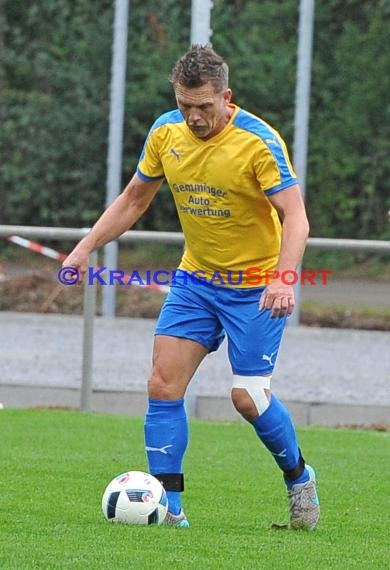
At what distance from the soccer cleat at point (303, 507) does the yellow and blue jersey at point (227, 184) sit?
3.14ft

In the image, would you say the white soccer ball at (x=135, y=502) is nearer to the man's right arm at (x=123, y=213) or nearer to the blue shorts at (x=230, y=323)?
the blue shorts at (x=230, y=323)

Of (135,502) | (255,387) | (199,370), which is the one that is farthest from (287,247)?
(199,370)

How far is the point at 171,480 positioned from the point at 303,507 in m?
0.60

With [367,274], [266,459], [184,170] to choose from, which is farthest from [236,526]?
[367,274]

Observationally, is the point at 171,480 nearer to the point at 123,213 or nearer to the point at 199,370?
the point at 123,213

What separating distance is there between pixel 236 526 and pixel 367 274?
525 inches

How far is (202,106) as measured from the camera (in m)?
5.93

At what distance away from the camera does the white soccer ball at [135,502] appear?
19.7ft

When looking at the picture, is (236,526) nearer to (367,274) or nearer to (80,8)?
(367,274)

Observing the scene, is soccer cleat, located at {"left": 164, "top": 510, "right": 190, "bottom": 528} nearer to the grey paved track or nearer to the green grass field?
the green grass field

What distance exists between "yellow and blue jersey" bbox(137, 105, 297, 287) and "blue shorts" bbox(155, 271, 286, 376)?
0.08 meters

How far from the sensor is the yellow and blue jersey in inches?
239
